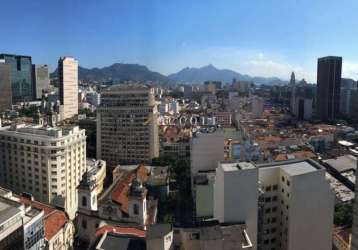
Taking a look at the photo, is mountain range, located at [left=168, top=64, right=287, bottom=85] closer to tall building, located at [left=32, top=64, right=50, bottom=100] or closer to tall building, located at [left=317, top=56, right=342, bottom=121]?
tall building, located at [left=32, top=64, right=50, bottom=100]

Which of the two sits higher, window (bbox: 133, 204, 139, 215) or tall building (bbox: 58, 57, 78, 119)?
tall building (bbox: 58, 57, 78, 119)

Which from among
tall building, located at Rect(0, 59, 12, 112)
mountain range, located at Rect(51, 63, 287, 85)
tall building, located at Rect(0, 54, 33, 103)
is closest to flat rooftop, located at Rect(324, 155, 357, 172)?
tall building, located at Rect(0, 59, 12, 112)

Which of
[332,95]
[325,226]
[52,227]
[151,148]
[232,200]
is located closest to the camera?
[232,200]

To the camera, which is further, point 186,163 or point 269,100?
point 269,100

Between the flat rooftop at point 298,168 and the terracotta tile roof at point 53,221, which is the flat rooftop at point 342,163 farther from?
the terracotta tile roof at point 53,221

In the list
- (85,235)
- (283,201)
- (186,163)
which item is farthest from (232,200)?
(186,163)

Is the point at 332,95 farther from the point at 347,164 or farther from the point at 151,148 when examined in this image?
the point at 151,148
